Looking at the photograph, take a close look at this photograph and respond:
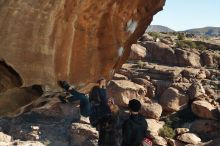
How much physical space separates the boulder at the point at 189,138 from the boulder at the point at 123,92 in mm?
4629

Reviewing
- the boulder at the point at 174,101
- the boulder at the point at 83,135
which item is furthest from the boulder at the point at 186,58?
the boulder at the point at 83,135

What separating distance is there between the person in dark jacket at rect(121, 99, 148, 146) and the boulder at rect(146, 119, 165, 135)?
20571mm

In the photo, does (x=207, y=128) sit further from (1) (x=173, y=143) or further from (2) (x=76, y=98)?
(2) (x=76, y=98)

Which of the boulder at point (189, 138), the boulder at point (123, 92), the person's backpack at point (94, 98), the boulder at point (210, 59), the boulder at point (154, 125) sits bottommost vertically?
the boulder at point (189, 138)

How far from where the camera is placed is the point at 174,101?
31.8 meters

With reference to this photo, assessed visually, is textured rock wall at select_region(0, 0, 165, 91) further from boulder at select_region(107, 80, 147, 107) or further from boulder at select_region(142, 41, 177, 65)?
boulder at select_region(142, 41, 177, 65)

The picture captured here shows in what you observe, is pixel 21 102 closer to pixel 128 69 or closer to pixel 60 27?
pixel 60 27

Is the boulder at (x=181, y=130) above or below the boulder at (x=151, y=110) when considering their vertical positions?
below

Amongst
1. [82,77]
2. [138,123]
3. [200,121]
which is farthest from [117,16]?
[200,121]

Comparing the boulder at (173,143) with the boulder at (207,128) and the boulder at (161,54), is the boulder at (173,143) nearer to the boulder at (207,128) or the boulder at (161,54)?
the boulder at (207,128)

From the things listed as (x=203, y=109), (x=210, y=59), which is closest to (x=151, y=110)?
(x=203, y=109)

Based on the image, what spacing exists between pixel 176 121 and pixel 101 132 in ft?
75.7

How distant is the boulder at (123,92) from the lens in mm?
30202

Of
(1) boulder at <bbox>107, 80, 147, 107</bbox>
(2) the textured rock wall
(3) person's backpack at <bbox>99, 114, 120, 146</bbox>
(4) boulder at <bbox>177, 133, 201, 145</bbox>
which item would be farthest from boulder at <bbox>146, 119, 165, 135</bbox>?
(2) the textured rock wall
